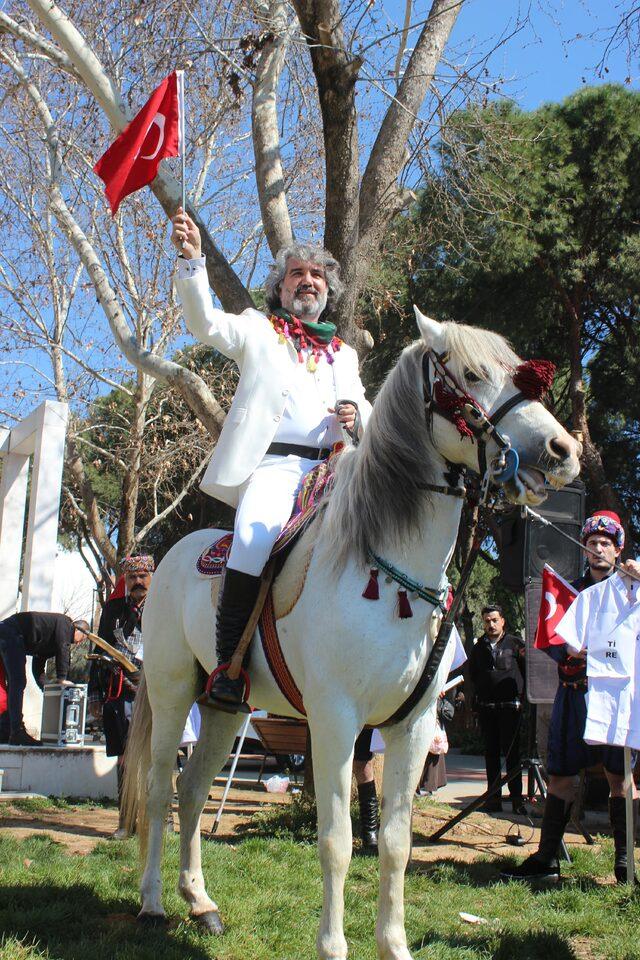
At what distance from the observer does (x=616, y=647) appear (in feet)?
19.6

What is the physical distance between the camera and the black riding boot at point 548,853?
20.2ft

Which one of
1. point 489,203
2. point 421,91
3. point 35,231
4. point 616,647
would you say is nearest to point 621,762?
point 616,647

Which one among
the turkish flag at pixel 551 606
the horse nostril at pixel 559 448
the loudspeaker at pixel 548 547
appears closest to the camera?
the horse nostril at pixel 559 448

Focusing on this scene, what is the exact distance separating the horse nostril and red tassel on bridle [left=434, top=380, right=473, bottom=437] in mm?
323

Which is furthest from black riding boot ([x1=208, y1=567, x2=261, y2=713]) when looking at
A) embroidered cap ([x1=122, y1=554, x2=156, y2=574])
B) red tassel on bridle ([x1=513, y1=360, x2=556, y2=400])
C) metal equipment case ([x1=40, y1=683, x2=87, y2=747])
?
metal equipment case ([x1=40, y1=683, x2=87, y2=747])

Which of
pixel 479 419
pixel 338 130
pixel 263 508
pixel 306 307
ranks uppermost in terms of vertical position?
pixel 338 130

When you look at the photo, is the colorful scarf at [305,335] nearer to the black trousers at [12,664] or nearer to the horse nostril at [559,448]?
the horse nostril at [559,448]

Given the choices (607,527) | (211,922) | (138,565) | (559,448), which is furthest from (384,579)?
(138,565)

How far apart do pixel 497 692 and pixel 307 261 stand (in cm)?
719

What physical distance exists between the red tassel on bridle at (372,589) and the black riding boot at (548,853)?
3463 mm

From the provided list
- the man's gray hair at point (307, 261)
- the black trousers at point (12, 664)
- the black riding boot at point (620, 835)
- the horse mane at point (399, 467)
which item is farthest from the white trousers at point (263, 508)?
the black trousers at point (12, 664)

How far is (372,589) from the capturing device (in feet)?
11.8

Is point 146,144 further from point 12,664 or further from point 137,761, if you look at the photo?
point 12,664

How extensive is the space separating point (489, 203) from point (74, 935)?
30.4 ft
